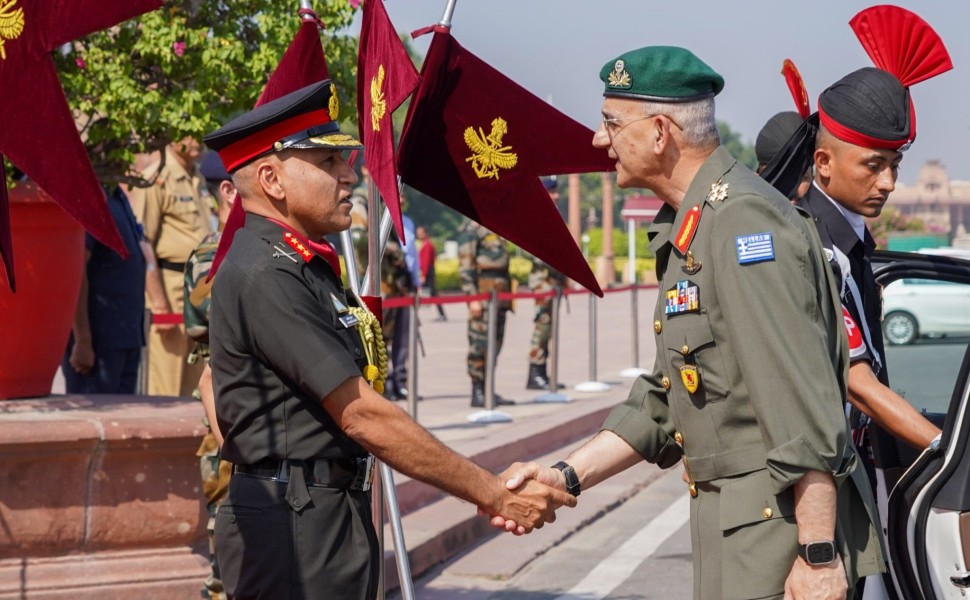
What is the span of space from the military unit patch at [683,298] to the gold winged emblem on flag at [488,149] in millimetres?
1533

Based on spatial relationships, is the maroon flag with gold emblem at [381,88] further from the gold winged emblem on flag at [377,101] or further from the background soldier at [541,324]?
the background soldier at [541,324]

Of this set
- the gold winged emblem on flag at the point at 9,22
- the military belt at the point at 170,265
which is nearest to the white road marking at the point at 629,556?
the military belt at the point at 170,265

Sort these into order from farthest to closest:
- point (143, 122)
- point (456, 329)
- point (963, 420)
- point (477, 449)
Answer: point (456, 329) < point (477, 449) < point (143, 122) < point (963, 420)

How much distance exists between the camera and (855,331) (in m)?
4.02

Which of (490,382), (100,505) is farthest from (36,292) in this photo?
(490,382)

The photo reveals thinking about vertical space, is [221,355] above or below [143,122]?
below

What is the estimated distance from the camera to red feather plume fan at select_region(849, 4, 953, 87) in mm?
4504

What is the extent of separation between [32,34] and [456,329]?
21.2 meters

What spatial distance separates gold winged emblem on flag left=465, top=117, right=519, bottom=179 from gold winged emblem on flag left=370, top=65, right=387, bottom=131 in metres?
0.36

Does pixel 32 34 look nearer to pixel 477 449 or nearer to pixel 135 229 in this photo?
pixel 135 229

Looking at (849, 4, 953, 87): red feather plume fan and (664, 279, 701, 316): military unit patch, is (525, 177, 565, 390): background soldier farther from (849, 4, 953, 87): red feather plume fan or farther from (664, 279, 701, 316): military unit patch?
(664, 279, 701, 316): military unit patch

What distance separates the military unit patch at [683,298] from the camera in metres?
3.21

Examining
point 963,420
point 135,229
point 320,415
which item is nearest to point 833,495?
point 963,420

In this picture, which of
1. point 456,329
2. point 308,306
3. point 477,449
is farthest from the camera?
point 456,329
